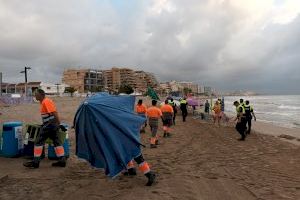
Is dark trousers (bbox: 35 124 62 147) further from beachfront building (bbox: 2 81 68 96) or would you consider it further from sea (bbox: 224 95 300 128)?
beachfront building (bbox: 2 81 68 96)

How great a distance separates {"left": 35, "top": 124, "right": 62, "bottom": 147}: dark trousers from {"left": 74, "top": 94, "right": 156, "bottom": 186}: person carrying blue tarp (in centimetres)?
178

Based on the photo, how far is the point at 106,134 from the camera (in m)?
6.29

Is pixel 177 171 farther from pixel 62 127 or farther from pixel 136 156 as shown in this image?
pixel 62 127

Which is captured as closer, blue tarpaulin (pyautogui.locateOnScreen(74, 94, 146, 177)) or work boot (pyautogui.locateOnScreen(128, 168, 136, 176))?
blue tarpaulin (pyautogui.locateOnScreen(74, 94, 146, 177))

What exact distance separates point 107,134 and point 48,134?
241 cm

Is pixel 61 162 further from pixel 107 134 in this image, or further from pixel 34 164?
pixel 107 134

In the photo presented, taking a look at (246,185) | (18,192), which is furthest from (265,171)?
(18,192)

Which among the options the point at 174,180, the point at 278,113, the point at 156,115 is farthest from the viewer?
the point at 278,113

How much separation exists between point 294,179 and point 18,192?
17.4 ft

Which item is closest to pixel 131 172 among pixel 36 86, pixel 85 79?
pixel 36 86

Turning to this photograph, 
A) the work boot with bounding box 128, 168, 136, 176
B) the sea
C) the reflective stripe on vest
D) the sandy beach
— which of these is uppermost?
the reflective stripe on vest

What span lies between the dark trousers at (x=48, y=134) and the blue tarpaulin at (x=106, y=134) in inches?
70.1

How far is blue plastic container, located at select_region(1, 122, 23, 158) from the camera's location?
919cm

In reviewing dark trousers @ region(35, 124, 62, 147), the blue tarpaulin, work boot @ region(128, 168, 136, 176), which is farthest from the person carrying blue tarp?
dark trousers @ region(35, 124, 62, 147)
